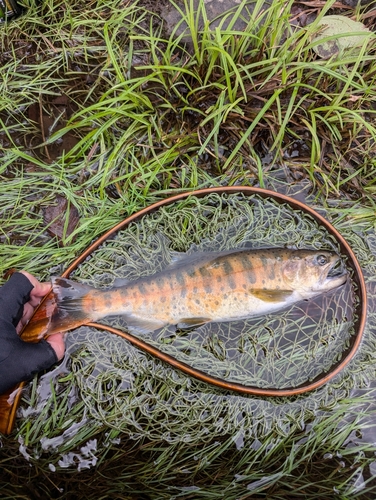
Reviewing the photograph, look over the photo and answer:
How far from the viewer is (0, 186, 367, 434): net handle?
2680mm

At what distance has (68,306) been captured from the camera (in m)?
2.73

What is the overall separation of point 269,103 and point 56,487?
3.20 m

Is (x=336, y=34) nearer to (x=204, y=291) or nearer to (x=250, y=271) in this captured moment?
(x=250, y=271)

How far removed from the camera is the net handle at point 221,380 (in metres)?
2.68

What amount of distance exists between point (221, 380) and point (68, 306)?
Answer: 1139mm

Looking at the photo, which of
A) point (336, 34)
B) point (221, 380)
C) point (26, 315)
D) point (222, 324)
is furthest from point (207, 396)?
point (336, 34)

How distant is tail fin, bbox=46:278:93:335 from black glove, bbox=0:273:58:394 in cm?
19

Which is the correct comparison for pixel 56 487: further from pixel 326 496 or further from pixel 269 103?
pixel 269 103

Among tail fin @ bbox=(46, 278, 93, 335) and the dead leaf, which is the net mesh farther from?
the dead leaf

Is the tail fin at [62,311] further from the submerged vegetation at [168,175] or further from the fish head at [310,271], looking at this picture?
the fish head at [310,271]

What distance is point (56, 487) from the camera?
9.62ft

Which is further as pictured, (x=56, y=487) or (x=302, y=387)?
(x=56, y=487)

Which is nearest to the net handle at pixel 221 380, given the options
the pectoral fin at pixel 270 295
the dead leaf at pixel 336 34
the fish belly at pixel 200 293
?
the fish belly at pixel 200 293

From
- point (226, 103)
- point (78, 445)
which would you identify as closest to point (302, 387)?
point (78, 445)
